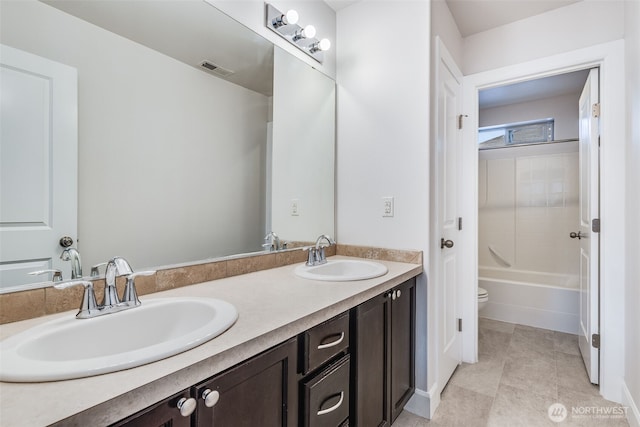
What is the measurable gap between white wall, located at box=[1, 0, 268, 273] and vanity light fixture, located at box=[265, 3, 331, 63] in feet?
1.44

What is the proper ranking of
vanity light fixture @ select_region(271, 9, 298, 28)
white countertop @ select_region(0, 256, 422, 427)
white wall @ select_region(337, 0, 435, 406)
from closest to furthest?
white countertop @ select_region(0, 256, 422, 427), vanity light fixture @ select_region(271, 9, 298, 28), white wall @ select_region(337, 0, 435, 406)

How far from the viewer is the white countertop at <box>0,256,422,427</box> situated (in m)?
0.47

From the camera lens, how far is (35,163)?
87 cm

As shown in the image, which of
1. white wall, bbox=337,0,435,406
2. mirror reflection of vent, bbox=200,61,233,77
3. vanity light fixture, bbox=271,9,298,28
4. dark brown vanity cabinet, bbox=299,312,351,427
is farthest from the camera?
white wall, bbox=337,0,435,406

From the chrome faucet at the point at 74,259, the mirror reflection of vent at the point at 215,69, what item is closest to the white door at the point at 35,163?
the chrome faucet at the point at 74,259

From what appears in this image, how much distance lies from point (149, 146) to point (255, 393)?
3.00 ft

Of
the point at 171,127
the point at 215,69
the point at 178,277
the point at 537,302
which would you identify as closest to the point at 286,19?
the point at 215,69

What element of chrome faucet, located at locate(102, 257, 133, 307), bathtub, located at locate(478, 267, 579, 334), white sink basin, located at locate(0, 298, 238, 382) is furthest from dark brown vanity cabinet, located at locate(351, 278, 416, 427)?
bathtub, located at locate(478, 267, 579, 334)

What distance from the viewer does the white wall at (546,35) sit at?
183 cm

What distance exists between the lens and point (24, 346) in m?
0.66

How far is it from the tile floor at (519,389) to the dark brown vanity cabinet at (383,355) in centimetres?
32

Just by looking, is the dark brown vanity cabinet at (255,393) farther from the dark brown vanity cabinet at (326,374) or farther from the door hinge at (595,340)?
the door hinge at (595,340)

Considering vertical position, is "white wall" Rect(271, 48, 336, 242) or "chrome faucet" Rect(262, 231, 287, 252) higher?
"white wall" Rect(271, 48, 336, 242)

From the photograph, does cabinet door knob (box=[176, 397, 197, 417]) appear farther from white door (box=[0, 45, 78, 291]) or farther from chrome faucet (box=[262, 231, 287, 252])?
chrome faucet (box=[262, 231, 287, 252])
